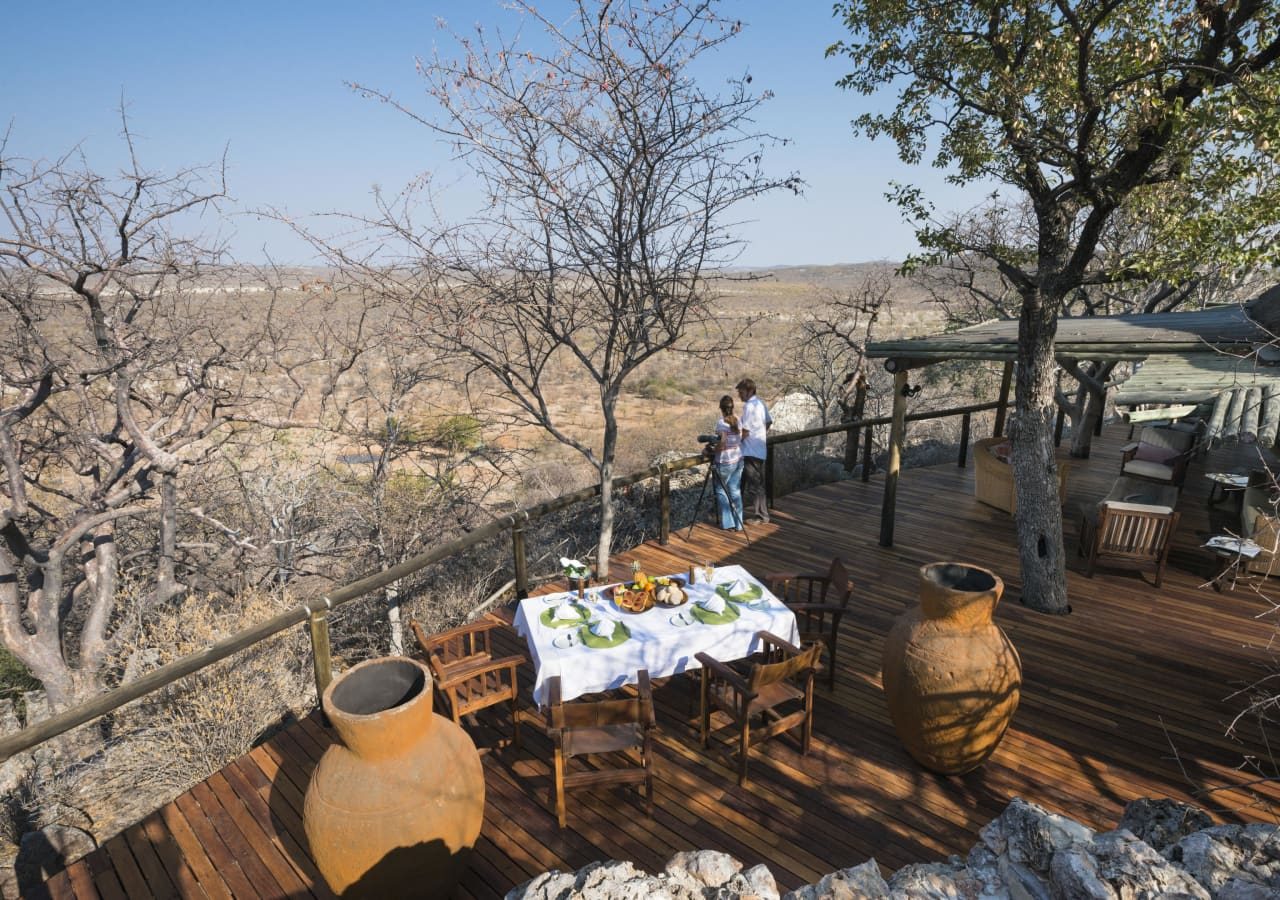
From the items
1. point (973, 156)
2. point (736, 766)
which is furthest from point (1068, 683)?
point (973, 156)

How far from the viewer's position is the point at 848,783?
386cm

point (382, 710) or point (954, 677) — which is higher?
point (382, 710)

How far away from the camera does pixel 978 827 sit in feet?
11.6

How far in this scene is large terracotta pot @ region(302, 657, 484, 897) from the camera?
2.73 meters

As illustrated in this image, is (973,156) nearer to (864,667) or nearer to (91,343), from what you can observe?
(864,667)

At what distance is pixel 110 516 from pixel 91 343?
8.38 feet

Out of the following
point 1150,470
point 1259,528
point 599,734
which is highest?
point 1150,470

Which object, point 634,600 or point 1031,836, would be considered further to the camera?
point 634,600

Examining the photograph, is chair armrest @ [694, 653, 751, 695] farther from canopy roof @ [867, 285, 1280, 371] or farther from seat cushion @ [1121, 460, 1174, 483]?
seat cushion @ [1121, 460, 1174, 483]

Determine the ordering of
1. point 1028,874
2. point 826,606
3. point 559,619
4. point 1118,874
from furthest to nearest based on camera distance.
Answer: point 826,606
point 559,619
point 1028,874
point 1118,874

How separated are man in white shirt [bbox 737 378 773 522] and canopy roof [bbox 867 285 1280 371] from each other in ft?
4.55

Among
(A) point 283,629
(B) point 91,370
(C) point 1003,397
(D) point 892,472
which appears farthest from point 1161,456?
(B) point 91,370

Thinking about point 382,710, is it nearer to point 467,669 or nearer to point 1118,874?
point 467,669

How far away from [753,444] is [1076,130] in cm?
399
